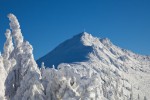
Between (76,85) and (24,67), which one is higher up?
(24,67)

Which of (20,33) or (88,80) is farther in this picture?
(20,33)

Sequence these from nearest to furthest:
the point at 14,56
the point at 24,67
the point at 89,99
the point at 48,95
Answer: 1. the point at 89,99
2. the point at 48,95
3. the point at 24,67
4. the point at 14,56

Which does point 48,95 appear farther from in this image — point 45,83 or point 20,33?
point 20,33

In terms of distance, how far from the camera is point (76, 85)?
56344 millimetres

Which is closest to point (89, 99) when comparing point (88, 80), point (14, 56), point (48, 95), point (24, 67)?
point (88, 80)

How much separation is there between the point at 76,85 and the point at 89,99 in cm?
497

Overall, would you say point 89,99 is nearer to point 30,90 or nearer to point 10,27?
point 30,90

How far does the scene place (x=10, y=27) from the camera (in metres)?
71.3

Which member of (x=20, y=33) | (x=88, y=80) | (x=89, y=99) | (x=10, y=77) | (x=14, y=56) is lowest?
(x=89, y=99)

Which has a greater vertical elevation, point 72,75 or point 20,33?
point 20,33

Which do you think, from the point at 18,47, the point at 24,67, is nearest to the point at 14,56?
the point at 18,47

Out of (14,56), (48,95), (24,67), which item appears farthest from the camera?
(14,56)

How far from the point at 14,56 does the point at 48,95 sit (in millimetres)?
14676

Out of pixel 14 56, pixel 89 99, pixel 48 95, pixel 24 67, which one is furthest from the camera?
pixel 14 56
